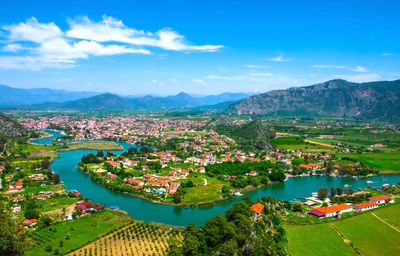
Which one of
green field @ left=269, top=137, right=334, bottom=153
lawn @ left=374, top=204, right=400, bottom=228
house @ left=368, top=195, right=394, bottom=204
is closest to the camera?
lawn @ left=374, top=204, right=400, bottom=228

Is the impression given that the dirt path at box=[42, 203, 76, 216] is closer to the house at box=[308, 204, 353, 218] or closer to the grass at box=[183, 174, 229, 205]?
the grass at box=[183, 174, 229, 205]

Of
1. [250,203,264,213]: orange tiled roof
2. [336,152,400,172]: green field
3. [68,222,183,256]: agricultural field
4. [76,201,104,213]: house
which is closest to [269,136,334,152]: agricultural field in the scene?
[336,152,400,172]: green field

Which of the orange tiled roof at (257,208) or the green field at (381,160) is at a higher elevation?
the orange tiled roof at (257,208)

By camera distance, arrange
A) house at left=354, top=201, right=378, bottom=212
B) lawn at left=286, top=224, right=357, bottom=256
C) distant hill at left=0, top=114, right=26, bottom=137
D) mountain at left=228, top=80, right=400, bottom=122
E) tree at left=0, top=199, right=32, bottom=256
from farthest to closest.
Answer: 1. mountain at left=228, top=80, right=400, bottom=122
2. distant hill at left=0, top=114, right=26, bottom=137
3. house at left=354, top=201, right=378, bottom=212
4. lawn at left=286, top=224, right=357, bottom=256
5. tree at left=0, top=199, right=32, bottom=256

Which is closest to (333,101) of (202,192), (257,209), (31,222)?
(202,192)

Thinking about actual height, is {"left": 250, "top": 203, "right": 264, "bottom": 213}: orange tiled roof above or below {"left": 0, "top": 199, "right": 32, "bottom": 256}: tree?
below

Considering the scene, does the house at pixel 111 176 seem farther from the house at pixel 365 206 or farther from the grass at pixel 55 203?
the house at pixel 365 206

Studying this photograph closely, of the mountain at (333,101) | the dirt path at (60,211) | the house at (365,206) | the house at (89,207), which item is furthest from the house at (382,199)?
the mountain at (333,101)

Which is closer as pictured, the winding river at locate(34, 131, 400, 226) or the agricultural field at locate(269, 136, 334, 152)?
the winding river at locate(34, 131, 400, 226)
